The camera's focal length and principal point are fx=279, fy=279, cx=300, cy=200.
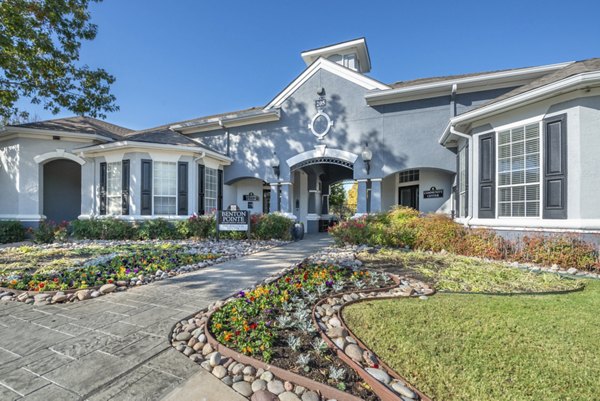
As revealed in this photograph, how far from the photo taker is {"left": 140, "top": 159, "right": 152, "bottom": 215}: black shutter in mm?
11594

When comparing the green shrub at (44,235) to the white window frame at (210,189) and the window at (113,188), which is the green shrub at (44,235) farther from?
the white window frame at (210,189)

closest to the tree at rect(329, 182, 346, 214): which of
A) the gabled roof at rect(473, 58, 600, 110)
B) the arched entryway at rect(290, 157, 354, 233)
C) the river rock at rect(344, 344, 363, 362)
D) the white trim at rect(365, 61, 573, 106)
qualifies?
the arched entryway at rect(290, 157, 354, 233)

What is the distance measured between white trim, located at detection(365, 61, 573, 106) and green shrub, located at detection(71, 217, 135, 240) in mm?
10915

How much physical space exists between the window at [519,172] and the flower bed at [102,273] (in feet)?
25.6

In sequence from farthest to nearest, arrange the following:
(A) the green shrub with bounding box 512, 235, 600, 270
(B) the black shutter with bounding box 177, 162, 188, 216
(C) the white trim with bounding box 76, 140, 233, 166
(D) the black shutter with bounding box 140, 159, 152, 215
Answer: (B) the black shutter with bounding box 177, 162, 188, 216 → (D) the black shutter with bounding box 140, 159, 152, 215 → (C) the white trim with bounding box 76, 140, 233, 166 → (A) the green shrub with bounding box 512, 235, 600, 270

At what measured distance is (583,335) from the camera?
2.83m

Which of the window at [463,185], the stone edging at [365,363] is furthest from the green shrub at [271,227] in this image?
the stone edging at [365,363]

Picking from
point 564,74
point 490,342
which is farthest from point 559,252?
point 490,342

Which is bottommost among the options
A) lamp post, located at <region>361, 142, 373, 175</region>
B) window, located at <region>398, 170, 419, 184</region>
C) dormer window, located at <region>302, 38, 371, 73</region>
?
window, located at <region>398, 170, 419, 184</region>

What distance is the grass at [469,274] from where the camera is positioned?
15.0ft

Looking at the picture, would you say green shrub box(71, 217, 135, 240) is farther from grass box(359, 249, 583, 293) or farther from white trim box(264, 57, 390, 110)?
grass box(359, 249, 583, 293)

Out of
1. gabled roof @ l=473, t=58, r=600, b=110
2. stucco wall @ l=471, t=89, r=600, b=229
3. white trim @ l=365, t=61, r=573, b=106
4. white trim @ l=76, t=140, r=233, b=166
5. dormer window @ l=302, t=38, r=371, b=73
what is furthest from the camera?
dormer window @ l=302, t=38, r=371, b=73

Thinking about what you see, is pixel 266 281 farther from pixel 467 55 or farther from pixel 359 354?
pixel 467 55

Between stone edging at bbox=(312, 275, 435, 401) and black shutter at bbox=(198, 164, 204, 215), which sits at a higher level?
black shutter at bbox=(198, 164, 204, 215)
